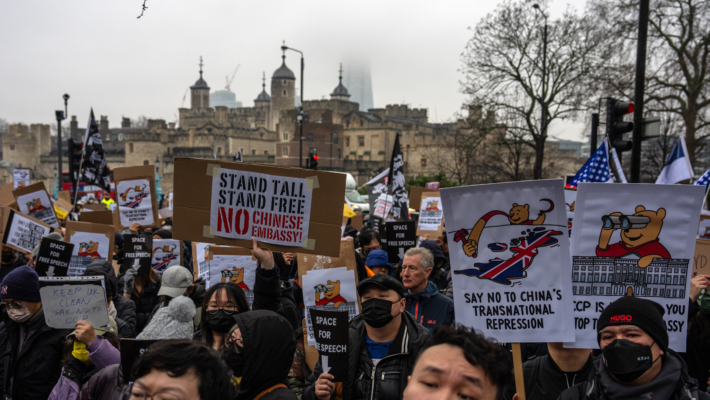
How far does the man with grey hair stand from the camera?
16.0 feet

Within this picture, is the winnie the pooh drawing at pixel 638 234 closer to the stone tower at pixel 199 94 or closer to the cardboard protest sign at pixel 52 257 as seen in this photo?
the cardboard protest sign at pixel 52 257

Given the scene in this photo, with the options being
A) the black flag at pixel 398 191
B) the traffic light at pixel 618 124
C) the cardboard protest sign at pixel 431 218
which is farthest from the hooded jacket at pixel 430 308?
the black flag at pixel 398 191

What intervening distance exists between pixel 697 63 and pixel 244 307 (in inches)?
872

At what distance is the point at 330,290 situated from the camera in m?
4.71

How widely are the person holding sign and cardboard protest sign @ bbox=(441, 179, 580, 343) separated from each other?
200 cm

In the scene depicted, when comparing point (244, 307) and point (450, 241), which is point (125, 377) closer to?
point (244, 307)

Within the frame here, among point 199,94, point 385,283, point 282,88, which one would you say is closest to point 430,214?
point 385,283

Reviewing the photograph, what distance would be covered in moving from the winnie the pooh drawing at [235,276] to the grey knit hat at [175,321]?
2.08 metres

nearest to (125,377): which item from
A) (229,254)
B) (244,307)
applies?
(244,307)

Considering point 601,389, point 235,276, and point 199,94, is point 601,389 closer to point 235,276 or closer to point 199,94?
point 235,276

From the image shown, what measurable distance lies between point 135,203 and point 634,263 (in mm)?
7574

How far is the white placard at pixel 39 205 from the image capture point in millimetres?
9477

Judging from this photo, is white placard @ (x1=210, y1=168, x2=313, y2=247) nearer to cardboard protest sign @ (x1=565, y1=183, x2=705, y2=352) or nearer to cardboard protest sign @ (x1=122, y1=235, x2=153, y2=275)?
cardboard protest sign @ (x1=565, y1=183, x2=705, y2=352)

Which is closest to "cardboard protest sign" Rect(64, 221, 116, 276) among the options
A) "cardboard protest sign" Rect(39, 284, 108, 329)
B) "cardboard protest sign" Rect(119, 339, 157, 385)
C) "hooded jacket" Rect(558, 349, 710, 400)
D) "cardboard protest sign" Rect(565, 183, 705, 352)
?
"cardboard protest sign" Rect(39, 284, 108, 329)
